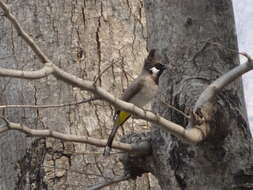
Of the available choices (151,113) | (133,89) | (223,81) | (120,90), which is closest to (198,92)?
(223,81)

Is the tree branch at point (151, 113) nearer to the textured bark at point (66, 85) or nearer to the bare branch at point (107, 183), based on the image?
the bare branch at point (107, 183)

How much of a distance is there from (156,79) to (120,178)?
731mm

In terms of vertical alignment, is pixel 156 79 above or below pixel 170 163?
above

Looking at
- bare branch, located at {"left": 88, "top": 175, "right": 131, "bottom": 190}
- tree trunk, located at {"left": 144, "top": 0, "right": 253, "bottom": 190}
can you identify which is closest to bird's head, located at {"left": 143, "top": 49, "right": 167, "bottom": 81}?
tree trunk, located at {"left": 144, "top": 0, "right": 253, "bottom": 190}

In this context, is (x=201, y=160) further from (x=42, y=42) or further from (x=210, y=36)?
(x=42, y=42)

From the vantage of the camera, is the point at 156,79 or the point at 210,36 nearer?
the point at 210,36

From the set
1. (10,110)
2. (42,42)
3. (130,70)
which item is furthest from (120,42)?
(10,110)

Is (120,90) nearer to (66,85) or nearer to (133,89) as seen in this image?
(133,89)

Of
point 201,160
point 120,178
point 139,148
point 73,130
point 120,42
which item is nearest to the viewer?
point 201,160

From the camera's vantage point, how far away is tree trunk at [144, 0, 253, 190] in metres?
2.22

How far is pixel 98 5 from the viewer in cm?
329

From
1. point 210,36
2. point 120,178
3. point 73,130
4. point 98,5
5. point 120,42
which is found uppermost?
point 98,5

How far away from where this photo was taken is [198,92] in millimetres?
2285

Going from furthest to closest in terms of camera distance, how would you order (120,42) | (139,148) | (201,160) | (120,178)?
(120,42), (120,178), (139,148), (201,160)
